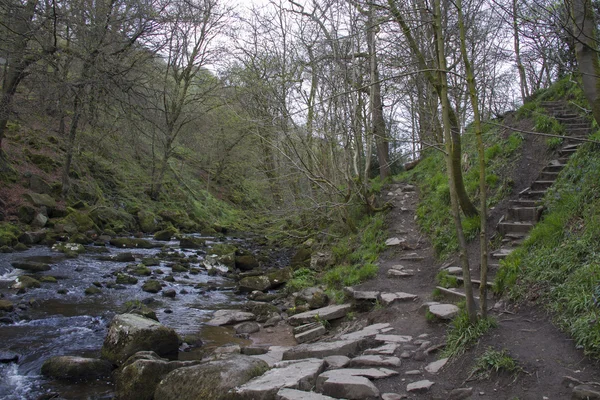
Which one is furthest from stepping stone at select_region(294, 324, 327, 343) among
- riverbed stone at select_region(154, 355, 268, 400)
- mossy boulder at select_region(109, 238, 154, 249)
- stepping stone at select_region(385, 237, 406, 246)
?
mossy boulder at select_region(109, 238, 154, 249)

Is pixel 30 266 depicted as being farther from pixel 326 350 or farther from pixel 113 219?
pixel 326 350

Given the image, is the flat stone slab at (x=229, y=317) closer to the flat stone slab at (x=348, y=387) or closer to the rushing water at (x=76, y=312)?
the rushing water at (x=76, y=312)

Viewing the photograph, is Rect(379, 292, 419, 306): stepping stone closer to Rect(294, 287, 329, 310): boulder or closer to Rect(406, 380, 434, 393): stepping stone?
Rect(294, 287, 329, 310): boulder

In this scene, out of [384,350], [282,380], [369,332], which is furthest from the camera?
[369,332]

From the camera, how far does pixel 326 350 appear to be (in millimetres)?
5117

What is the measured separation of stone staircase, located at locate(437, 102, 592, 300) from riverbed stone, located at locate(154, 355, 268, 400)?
2.99 metres

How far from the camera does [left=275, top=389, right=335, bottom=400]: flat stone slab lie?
12.4 ft

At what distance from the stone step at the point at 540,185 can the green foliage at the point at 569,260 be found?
66cm

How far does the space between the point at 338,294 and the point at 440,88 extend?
497cm

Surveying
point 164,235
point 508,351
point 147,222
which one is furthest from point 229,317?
point 147,222

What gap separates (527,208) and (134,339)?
6613 mm

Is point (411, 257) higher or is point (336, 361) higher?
point (411, 257)

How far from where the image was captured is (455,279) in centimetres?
661

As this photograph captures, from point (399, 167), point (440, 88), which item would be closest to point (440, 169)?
point (399, 167)
